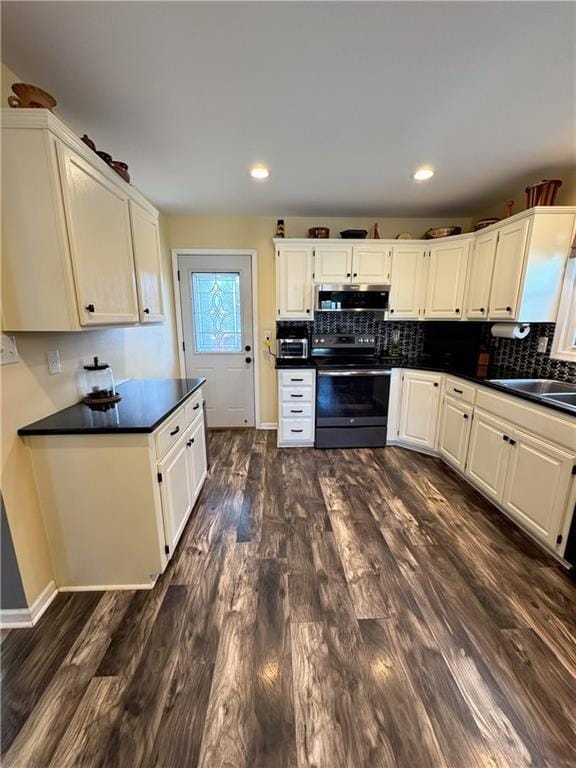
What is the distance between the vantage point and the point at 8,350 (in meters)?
→ 1.41

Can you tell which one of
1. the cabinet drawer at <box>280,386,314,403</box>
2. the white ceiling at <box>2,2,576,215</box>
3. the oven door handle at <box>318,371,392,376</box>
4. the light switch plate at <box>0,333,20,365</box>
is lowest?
the cabinet drawer at <box>280,386,314,403</box>

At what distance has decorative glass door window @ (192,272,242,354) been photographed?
3.63 metres

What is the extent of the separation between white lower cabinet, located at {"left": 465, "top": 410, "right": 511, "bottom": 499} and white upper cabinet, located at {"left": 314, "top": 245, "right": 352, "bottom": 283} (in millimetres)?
1867

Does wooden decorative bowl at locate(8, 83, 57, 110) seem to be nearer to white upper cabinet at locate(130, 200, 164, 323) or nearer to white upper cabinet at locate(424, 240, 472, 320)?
white upper cabinet at locate(130, 200, 164, 323)

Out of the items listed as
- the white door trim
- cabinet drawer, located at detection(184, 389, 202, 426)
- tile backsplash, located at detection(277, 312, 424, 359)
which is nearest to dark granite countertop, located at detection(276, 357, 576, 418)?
tile backsplash, located at detection(277, 312, 424, 359)

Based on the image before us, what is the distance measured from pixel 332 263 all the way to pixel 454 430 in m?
2.06

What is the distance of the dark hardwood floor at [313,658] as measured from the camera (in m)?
1.08

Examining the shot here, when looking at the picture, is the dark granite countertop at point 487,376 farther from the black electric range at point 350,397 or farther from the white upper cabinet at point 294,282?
the white upper cabinet at point 294,282

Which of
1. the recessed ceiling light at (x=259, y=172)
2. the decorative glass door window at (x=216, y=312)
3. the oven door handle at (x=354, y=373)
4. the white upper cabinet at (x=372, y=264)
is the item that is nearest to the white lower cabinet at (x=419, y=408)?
the oven door handle at (x=354, y=373)

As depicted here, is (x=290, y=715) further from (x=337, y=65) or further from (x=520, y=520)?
(x=337, y=65)

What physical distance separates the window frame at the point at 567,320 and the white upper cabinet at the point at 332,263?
178 centimetres

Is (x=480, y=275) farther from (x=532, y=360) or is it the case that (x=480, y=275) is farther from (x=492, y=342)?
(x=532, y=360)

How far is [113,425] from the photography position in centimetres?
154

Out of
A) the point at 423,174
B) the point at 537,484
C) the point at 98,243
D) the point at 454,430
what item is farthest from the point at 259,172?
the point at 537,484
